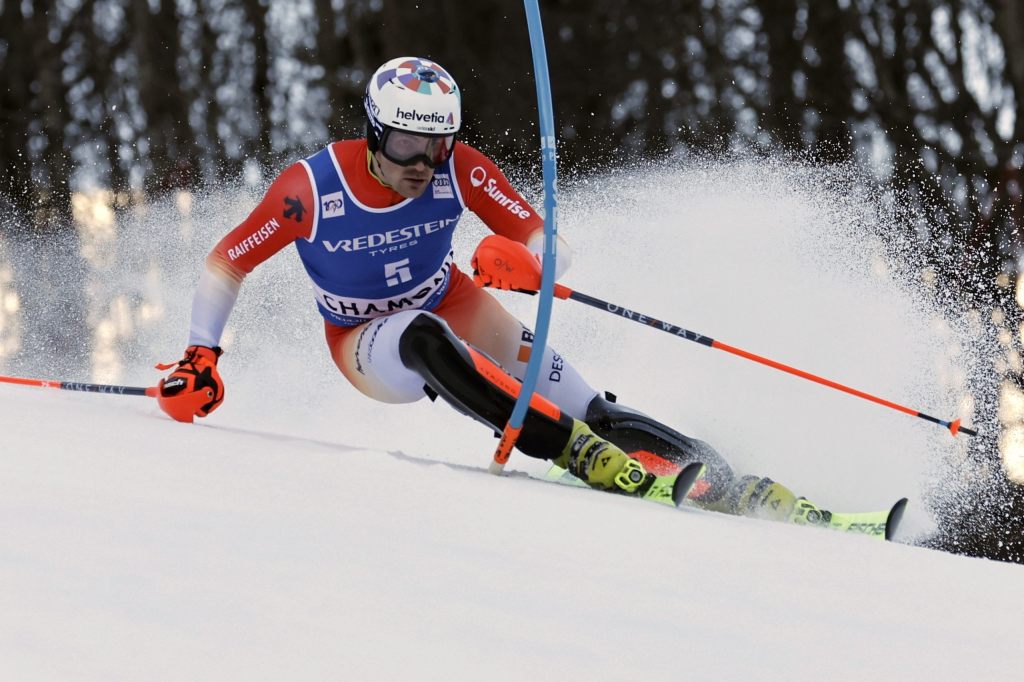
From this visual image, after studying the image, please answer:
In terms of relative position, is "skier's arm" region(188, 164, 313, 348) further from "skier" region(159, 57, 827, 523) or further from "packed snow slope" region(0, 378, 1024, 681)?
"packed snow slope" region(0, 378, 1024, 681)

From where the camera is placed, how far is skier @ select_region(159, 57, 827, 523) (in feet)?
11.1

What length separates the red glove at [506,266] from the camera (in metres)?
3.37

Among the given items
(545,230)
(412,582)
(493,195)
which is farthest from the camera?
(493,195)

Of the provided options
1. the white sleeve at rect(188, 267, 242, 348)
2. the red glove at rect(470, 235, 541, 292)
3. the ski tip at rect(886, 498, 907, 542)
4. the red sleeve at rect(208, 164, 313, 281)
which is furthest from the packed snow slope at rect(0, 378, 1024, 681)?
the red sleeve at rect(208, 164, 313, 281)

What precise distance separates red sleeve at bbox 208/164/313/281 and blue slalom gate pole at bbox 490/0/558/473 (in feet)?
3.14

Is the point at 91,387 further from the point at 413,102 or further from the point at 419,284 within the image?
the point at 413,102

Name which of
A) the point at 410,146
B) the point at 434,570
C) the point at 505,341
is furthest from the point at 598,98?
the point at 434,570

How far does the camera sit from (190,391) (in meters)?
3.55

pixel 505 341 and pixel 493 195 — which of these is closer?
pixel 493 195

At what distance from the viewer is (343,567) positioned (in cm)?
189

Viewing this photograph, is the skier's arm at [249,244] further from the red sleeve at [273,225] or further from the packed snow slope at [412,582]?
the packed snow slope at [412,582]

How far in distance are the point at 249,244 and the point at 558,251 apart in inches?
39.4

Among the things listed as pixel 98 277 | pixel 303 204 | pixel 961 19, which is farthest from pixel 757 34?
pixel 303 204

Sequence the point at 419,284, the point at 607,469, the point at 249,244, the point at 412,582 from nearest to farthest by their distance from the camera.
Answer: the point at 412,582 → the point at 607,469 → the point at 249,244 → the point at 419,284
